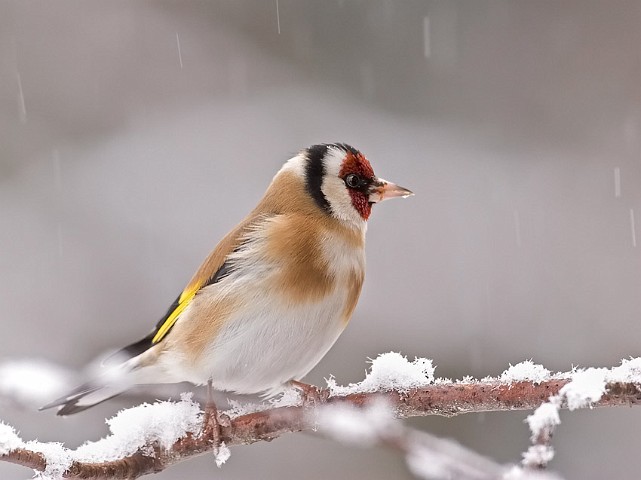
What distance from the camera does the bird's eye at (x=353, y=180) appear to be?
316 centimetres

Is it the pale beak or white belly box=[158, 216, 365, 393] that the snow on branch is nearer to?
white belly box=[158, 216, 365, 393]

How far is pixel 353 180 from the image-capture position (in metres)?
3.17

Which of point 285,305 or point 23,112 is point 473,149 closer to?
point 23,112

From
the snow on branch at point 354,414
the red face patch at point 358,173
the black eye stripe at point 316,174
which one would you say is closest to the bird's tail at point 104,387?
the snow on branch at point 354,414

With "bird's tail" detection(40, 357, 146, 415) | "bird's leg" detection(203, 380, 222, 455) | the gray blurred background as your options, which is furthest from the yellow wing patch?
the gray blurred background

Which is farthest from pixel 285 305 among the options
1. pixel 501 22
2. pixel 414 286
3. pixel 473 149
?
pixel 501 22

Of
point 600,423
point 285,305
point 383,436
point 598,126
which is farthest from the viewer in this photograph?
point 598,126

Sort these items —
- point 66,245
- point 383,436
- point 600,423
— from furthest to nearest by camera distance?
point 66,245 < point 600,423 < point 383,436

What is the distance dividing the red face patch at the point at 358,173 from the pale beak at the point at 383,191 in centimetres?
2

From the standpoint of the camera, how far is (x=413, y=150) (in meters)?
6.73

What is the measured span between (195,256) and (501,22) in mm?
3301

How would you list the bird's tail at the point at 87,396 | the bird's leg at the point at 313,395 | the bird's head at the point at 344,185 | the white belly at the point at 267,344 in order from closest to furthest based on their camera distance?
the bird's leg at the point at 313,395
the white belly at the point at 267,344
the bird's tail at the point at 87,396
the bird's head at the point at 344,185

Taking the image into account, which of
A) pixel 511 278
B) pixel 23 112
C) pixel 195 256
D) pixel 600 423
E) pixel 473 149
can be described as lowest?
pixel 600 423

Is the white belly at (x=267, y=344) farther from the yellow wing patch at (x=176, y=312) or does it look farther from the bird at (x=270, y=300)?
the yellow wing patch at (x=176, y=312)
